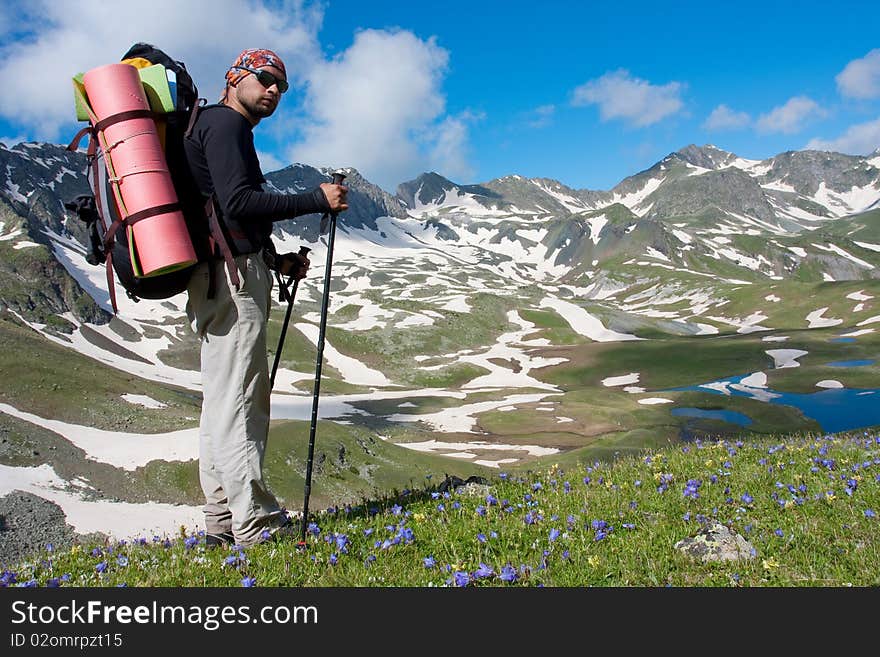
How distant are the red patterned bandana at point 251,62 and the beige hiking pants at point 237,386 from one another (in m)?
2.41

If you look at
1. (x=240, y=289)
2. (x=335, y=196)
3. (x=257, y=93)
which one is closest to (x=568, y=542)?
(x=240, y=289)

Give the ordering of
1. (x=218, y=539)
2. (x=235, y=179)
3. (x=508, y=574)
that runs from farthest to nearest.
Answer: (x=218, y=539) → (x=235, y=179) → (x=508, y=574)

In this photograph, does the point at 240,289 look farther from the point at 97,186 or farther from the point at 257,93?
the point at 257,93

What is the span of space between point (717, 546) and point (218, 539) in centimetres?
642

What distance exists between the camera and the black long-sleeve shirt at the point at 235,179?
7191mm

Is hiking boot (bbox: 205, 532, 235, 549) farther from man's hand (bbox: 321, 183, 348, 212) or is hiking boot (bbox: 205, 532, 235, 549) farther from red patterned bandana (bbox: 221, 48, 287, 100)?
red patterned bandana (bbox: 221, 48, 287, 100)

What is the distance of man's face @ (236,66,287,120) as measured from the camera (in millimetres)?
7621

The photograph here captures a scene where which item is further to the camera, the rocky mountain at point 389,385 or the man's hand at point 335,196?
the rocky mountain at point 389,385

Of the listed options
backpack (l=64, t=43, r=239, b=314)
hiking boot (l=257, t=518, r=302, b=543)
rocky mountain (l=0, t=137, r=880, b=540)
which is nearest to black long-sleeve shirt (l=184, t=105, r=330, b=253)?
backpack (l=64, t=43, r=239, b=314)

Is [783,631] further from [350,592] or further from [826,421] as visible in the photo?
[826,421]

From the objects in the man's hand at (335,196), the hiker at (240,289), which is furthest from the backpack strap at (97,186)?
the man's hand at (335,196)

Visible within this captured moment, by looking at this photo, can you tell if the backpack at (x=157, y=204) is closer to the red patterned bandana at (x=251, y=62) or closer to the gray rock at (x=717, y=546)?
the red patterned bandana at (x=251, y=62)

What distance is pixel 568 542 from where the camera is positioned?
689 cm

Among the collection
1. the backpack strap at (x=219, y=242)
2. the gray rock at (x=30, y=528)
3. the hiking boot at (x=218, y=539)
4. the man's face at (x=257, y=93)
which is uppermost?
the man's face at (x=257, y=93)
